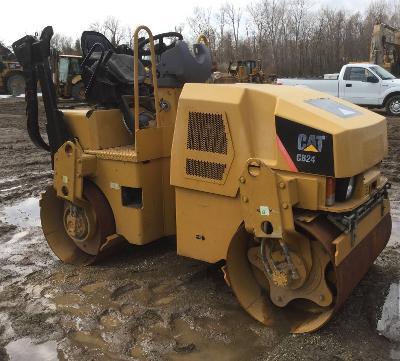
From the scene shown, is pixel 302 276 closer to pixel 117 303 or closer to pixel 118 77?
pixel 117 303

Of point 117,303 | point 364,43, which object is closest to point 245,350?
point 117,303

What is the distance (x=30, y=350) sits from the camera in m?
3.30

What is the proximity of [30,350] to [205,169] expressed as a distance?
5.37 ft

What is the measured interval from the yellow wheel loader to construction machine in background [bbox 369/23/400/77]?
17795 mm

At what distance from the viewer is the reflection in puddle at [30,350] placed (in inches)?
127

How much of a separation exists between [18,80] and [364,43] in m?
26.8

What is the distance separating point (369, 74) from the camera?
1545cm

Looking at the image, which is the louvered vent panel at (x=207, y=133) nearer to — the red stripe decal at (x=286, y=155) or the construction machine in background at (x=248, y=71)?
the red stripe decal at (x=286, y=155)

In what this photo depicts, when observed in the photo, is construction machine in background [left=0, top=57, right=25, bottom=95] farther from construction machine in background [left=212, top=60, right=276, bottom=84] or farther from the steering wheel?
the steering wheel

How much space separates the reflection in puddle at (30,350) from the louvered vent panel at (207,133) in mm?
1605

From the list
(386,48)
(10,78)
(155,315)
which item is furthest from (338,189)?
→ (10,78)

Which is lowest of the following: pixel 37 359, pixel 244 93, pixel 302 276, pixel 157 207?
pixel 37 359

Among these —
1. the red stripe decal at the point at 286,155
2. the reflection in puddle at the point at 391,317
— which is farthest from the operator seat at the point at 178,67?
the reflection in puddle at the point at 391,317

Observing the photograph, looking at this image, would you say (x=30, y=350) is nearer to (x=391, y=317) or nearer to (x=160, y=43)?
(x=391, y=317)
